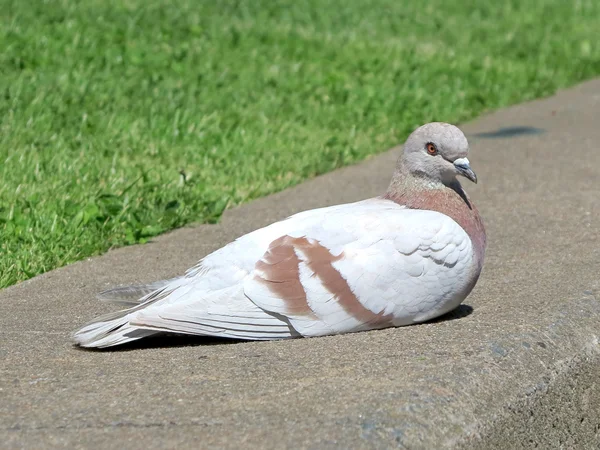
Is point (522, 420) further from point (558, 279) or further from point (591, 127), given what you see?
point (591, 127)

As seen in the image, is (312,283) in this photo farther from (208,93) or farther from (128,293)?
(208,93)

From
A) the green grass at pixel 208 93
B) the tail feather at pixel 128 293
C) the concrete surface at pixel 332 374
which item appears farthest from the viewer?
the green grass at pixel 208 93

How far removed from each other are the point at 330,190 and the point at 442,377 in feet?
10.2

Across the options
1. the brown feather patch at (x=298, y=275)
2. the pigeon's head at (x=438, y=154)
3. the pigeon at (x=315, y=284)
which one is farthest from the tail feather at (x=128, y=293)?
the pigeon's head at (x=438, y=154)

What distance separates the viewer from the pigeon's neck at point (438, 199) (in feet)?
13.3

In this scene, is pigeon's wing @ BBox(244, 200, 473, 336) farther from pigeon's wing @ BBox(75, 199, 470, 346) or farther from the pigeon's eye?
the pigeon's eye

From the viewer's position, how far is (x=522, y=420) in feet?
11.2

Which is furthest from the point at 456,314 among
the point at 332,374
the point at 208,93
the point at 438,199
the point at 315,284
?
the point at 208,93

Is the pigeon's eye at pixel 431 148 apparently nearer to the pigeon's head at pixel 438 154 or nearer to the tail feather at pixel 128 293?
the pigeon's head at pixel 438 154

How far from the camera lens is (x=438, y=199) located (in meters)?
4.08

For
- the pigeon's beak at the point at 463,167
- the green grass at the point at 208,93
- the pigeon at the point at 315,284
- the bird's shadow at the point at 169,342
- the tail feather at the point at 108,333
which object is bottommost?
the green grass at the point at 208,93

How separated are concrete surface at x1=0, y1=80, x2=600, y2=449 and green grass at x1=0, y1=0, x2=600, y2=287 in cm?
53

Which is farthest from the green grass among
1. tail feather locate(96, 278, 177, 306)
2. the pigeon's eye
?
the pigeon's eye

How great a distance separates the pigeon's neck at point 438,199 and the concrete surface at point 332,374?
0.32m
